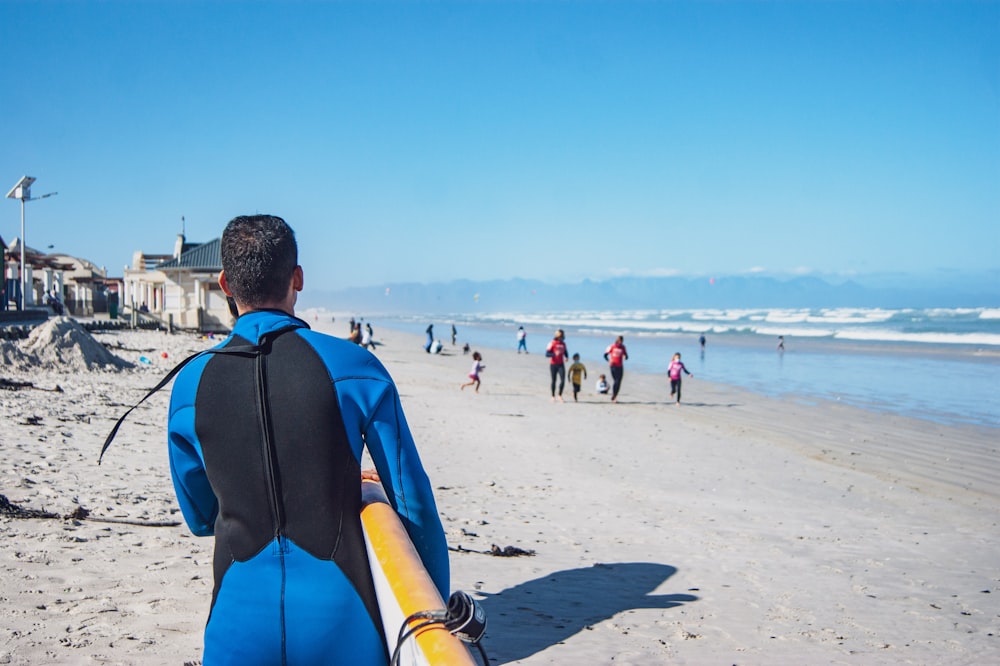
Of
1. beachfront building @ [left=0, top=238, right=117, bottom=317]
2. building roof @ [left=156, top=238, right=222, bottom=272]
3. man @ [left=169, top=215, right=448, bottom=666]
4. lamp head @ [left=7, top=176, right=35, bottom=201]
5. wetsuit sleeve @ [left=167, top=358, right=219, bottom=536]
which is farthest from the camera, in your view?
beachfront building @ [left=0, top=238, right=117, bottom=317]

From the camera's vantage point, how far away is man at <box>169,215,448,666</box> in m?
1.89

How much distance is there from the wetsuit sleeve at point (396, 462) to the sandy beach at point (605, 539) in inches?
99.7

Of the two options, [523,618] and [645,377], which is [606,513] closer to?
[523,618]

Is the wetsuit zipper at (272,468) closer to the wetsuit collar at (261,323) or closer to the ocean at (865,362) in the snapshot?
the wetsuit collar at (261,323)

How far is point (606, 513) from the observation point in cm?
857

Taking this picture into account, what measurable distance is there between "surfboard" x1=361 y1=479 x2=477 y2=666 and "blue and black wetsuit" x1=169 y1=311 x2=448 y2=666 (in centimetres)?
4

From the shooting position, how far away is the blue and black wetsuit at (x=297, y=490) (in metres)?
1.89

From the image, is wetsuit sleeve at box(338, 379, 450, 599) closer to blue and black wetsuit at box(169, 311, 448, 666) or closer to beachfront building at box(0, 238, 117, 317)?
blue and black wetsuit at box(169, 311, 448, 666)

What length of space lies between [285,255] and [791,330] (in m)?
71.8

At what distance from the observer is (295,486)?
6.35 feet

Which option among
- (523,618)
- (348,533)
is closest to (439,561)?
(348,533)

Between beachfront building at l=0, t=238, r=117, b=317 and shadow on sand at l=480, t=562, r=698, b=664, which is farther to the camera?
→ beachfront building at l=0, t=238, r=117, b=317

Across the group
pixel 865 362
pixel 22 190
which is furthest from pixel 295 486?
pixel 865 362

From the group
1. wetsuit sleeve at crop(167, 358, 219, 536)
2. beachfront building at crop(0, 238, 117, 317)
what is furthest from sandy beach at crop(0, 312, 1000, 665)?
beachfront building at crop(0, 238, 117, 317)
